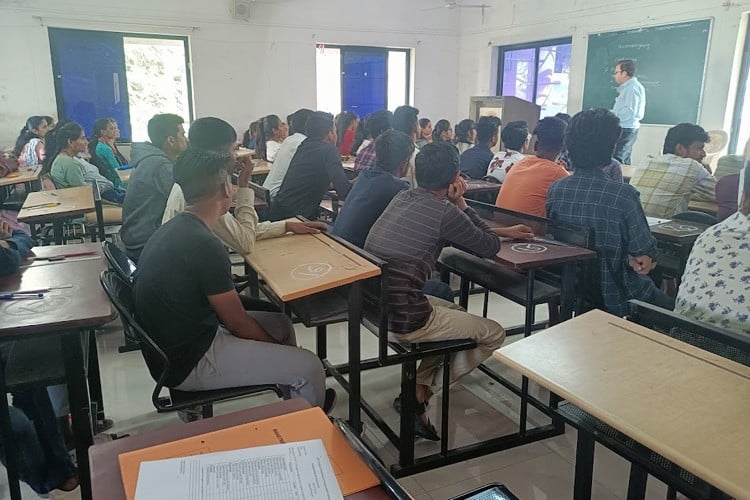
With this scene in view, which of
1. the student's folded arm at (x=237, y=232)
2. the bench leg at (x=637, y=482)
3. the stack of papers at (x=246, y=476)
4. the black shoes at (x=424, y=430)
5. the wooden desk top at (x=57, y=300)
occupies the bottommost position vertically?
the black shoes at (x=424, y=430)

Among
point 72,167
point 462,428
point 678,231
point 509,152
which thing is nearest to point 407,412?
point 462,428

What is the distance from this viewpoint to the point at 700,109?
5945 mm

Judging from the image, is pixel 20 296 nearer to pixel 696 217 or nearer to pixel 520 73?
pixel 696 217

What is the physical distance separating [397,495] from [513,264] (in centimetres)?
141

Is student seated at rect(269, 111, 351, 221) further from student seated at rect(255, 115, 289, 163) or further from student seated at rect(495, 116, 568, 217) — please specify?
student seated at rect(255, 115, 289, 163)

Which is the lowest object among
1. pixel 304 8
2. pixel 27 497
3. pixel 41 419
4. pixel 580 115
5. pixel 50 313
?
pixel 27 497

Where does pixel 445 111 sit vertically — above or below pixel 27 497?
above

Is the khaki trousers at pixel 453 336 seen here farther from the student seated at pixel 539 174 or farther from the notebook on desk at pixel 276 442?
the notebook on desk at pixel 276 442

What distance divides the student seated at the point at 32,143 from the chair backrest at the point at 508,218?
475cm

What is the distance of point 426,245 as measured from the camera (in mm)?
2160

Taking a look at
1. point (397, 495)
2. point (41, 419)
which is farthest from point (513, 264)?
point (41, 419)

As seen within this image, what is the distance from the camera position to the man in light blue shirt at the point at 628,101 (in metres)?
6.15

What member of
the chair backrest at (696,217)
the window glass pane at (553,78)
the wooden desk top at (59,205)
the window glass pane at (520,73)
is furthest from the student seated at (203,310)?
the window glass pane at (520,73)

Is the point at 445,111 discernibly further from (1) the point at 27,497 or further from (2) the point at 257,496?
Answer: (2) the point at 257,496
